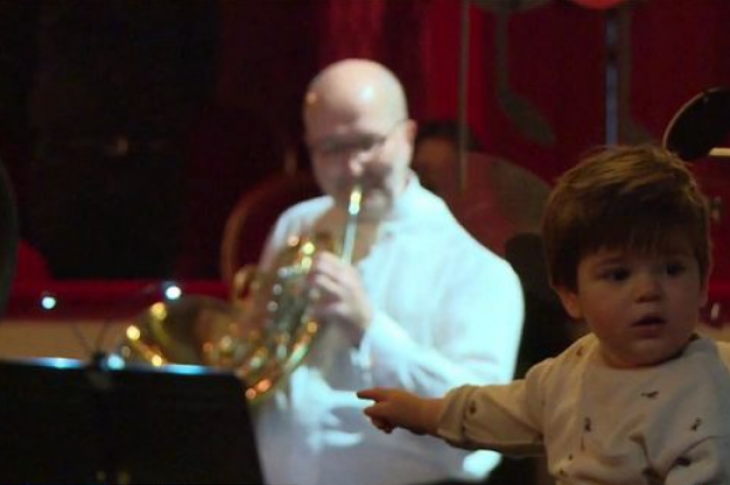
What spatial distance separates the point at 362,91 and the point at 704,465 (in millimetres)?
917

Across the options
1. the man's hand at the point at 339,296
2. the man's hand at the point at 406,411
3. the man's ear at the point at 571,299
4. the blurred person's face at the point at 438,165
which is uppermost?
the blurred person's face at the point at 438,165

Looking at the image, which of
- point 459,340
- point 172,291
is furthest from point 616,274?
point 172,291

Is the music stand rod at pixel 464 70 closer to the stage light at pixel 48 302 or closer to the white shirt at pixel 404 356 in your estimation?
the white shirt at pixel 404 356

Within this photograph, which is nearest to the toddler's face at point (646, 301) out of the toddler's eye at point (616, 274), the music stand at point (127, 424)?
the toddler's eye at point (616, 274)

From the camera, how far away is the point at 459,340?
1794mm

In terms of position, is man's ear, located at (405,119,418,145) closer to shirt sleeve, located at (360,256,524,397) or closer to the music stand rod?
the music stand rod

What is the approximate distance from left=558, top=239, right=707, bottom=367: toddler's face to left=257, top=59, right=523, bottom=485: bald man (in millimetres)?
527

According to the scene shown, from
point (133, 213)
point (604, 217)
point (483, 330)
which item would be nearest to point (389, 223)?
point (483, 330)

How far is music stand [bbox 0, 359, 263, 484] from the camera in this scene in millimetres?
1567

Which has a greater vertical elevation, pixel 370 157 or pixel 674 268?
pixel 370 157

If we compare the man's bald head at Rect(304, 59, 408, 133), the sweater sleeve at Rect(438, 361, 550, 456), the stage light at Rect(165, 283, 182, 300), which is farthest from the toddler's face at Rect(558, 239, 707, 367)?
the stage light at Rect(165, 283, 182, 300)

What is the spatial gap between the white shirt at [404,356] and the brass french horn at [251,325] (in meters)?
0.03

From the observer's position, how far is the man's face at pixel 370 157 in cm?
188

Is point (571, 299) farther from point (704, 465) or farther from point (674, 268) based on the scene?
point (704, 465)
